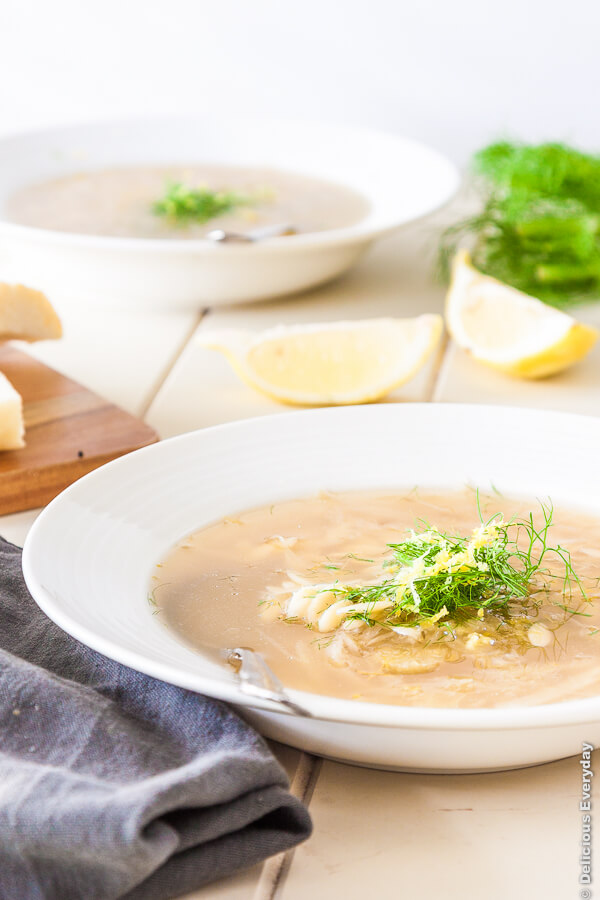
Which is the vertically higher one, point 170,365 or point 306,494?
point 306,494

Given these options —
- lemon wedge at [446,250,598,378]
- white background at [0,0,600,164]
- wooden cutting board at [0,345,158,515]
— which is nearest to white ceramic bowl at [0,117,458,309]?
lemon wedge at [446,250,598,378]

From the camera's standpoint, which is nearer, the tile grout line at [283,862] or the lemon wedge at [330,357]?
the tile grout line at [283,862]

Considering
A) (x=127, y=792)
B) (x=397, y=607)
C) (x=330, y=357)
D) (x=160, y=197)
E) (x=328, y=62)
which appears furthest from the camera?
(x=328, y=62)

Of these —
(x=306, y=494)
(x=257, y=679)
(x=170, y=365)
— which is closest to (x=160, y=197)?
(x=170, y=365)

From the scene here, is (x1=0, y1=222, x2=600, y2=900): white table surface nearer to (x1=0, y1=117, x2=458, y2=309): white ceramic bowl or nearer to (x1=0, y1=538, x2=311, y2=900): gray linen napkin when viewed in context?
(x1=0, y1=538, x2=311, y2=900): gray linen napkin

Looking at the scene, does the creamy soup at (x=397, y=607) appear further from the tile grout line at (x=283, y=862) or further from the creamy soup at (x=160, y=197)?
the creamy soup at (x=160, y=197)

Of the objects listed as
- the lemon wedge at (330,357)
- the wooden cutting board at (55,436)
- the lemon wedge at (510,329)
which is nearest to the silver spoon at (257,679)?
the wooden cutting board at (55,436)

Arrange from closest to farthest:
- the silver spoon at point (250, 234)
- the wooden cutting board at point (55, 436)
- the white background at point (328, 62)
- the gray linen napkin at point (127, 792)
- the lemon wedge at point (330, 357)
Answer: the gray linen napkin at point (127, 792), the wooden cutting board at point (55, 436), the lemon wedge at point (330, 357), the silver spoon at point (250, 234), the white background at point (328, 62)

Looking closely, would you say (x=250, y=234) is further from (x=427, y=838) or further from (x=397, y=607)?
(x=427, y=838)
